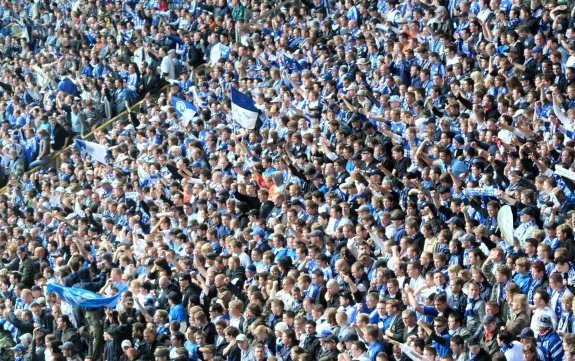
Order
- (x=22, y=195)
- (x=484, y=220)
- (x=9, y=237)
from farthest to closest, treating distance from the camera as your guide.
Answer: (x=22, y=195) → (x=9, y=237) → (x=484, y=220)

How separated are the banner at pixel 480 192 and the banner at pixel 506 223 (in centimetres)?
35

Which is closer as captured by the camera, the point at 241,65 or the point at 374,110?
the point at 374,110

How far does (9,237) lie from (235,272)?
6.01 metres

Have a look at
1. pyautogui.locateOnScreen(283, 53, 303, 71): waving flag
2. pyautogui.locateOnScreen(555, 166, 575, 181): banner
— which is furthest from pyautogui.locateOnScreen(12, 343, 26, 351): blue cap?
pyautogui.locateOnScreen(555, 166, 575, 181): banner

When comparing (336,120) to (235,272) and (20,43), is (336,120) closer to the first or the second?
(235,272)

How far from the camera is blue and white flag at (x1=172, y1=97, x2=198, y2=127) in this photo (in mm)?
20156

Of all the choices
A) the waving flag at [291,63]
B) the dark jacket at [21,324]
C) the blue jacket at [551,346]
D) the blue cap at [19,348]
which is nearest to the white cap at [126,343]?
the blue cap at [19,348]

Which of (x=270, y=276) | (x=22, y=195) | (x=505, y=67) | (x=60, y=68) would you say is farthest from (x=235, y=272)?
(x=60, y=68)

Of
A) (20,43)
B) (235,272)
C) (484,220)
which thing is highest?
(484,220)

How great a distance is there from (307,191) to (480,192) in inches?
124

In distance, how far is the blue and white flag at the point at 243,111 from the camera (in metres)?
18.9

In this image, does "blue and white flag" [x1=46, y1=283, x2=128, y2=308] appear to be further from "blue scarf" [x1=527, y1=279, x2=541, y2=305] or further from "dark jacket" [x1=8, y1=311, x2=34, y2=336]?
"blue scarf" [x1=527, y1=279, x2=541, y2=305]

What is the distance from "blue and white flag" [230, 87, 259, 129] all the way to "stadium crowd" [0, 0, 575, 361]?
0.57 ft

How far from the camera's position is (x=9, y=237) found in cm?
1998
